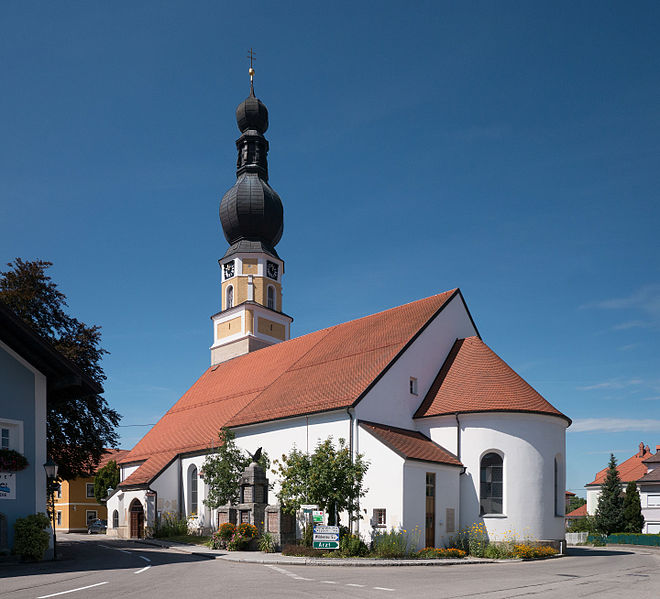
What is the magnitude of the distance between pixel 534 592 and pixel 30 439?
14249 mm

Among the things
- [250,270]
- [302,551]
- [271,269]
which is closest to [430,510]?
[302,551]

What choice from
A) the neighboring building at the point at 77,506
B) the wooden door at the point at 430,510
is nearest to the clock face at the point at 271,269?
the neighboring building at the point at 77,506

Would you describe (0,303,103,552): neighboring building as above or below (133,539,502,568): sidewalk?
above

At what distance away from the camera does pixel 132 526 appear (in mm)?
34344

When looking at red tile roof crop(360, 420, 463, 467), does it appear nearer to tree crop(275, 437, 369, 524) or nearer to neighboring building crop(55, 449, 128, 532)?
tree crop(275, 437, 369, 524)

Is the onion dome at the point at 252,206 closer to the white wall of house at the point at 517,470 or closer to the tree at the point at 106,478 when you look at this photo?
the tree at the point at 106,478

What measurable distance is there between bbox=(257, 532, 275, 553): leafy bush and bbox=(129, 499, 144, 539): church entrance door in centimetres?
1246

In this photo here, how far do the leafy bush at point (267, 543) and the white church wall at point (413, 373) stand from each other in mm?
5177

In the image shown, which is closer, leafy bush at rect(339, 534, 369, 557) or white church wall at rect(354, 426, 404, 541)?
leafy bush at rect(339, 534, 369, 557)

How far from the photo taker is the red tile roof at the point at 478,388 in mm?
24969

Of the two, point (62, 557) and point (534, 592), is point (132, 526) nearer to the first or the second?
point (62, 557)

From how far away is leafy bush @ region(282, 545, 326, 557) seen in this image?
68.1ft

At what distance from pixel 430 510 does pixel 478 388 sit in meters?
5.15

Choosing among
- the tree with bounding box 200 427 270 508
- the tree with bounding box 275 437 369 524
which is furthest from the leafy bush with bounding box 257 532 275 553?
the tree with bounding box 200 427 270 508
